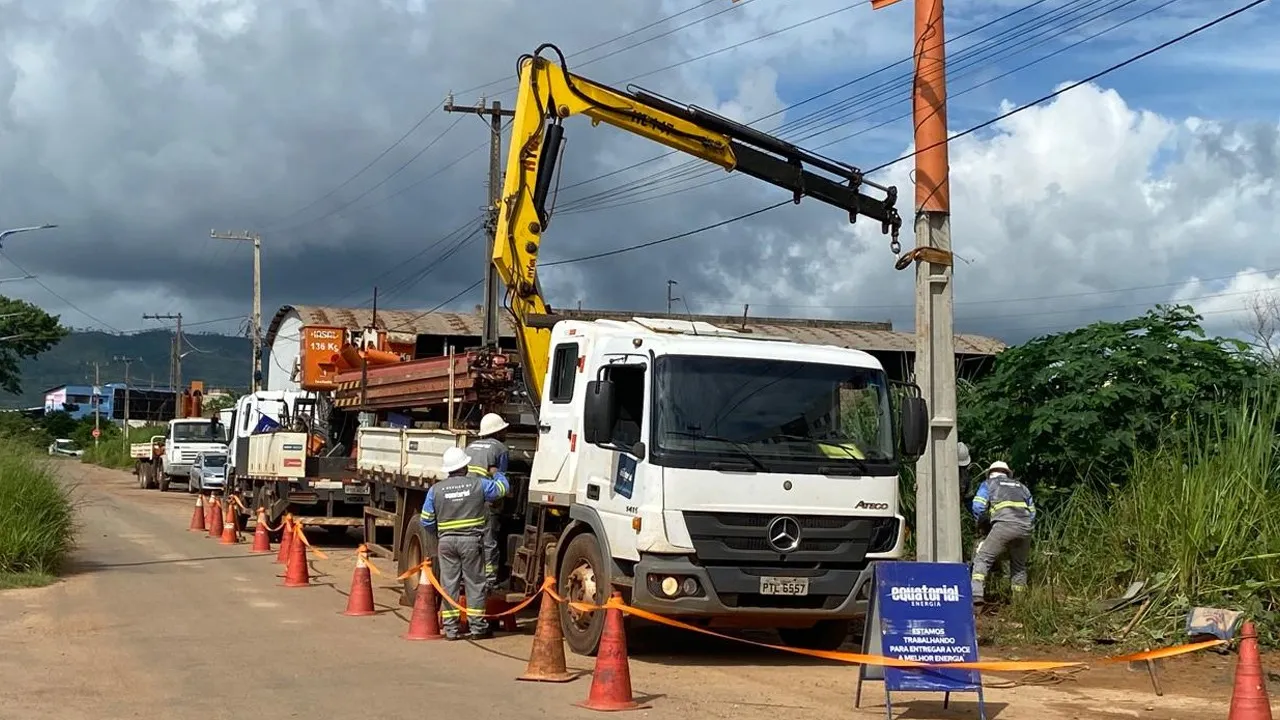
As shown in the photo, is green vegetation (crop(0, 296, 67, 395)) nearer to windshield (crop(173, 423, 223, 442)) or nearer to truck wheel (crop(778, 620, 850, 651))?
windshield (crop(173, 423, 223, 442))

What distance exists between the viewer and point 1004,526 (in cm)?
1276

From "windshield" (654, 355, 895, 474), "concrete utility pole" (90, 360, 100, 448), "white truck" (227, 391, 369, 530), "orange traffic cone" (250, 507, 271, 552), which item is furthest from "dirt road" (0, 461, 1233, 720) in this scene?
"concrete utility pole" (90, 360, 100, 448)

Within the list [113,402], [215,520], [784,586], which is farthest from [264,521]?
[113,402]

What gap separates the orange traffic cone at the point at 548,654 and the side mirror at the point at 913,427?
306 cm

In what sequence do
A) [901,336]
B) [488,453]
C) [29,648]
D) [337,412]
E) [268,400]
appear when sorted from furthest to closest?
[901,336] → [268,400] → [337,412] → [488,453] → [29,648]

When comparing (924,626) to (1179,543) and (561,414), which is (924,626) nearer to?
(561,414)

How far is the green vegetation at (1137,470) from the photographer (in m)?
11.4

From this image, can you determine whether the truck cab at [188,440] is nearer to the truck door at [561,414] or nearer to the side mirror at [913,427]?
the truck door at [561,414]

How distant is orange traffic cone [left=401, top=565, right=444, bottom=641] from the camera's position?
11.6 meters

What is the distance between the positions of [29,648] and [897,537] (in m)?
7.37

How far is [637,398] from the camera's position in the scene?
10055 mm

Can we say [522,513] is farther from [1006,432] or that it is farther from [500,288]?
[1006,432]

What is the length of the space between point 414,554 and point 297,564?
284 centimetres

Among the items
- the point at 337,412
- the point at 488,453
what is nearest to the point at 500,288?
the point at 488,453
